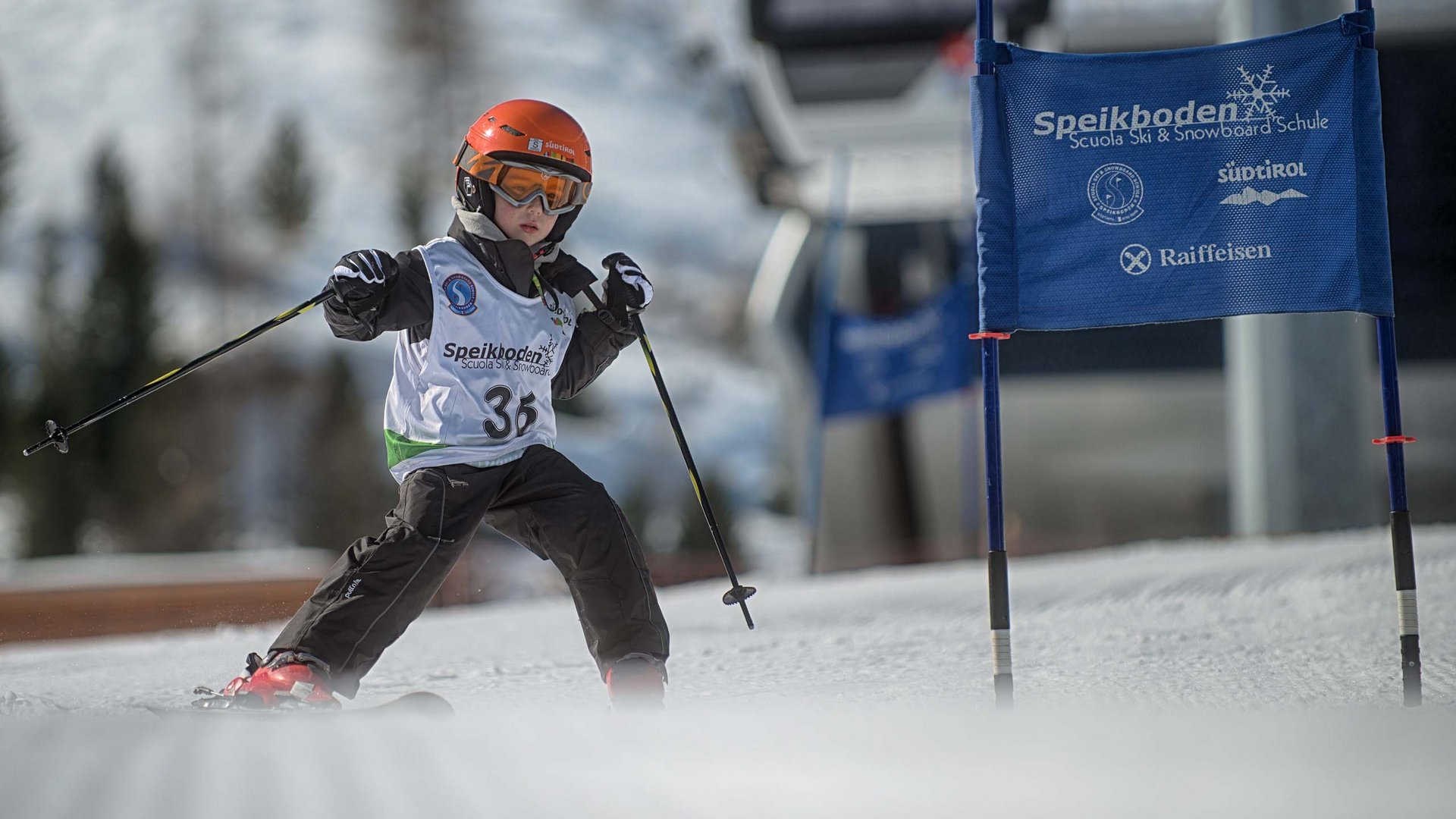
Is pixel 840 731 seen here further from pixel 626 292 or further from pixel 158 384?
pixel 158 384

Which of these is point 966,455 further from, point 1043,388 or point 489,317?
point 489,317

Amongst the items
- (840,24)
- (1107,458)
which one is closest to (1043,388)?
(1107,458)

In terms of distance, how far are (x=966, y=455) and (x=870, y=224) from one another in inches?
120

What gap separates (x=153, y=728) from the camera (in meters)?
2.25

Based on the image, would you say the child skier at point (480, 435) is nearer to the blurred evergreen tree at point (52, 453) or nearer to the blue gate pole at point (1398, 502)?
the blue gate pole at point (1398, 502)

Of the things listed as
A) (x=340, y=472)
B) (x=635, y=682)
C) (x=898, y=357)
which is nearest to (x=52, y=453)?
(x=340, y=472)

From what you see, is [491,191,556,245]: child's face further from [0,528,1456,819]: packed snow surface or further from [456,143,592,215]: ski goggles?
[0,528,1456,819]: packed snow surface

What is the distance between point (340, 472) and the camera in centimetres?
2752

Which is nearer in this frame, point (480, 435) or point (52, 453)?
point (480, 435)

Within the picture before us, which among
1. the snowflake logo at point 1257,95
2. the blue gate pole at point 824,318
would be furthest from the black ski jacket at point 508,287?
the blue gate pole at point 824,318

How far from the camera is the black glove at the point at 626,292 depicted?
334 centimetres

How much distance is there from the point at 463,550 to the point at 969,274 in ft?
31.7

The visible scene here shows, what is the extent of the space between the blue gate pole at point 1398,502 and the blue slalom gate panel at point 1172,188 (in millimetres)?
101

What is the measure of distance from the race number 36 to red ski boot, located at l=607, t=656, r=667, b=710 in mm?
591
